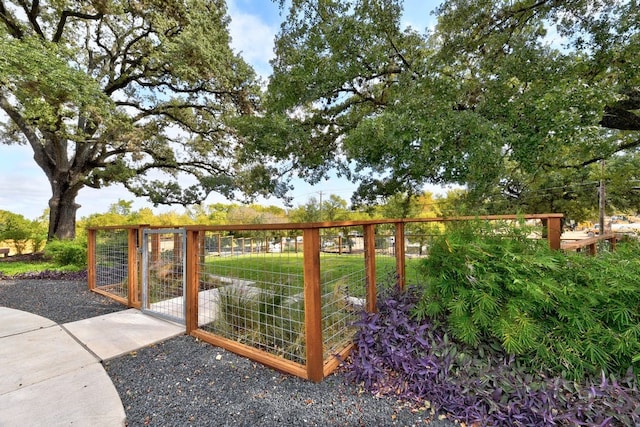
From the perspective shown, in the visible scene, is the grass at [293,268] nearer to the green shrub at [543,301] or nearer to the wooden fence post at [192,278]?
the wooden fence post at [192,278]

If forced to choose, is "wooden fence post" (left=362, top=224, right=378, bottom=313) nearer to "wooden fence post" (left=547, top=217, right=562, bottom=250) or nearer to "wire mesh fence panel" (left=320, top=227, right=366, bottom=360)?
"wire mesh fence panel" (left=320, top=227, right=366, bottom=360)

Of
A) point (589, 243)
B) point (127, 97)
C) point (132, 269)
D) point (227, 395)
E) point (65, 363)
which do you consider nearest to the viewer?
point (227, 395)

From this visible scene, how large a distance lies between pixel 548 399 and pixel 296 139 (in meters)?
6.04

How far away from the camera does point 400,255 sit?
300 centimetres

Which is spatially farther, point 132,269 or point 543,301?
point 132,269

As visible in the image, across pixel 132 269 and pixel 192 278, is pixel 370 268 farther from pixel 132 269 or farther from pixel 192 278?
pixel 132 269

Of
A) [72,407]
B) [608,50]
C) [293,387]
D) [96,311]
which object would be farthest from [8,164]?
[608,50]

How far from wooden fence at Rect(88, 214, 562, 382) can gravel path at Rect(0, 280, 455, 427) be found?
5.2 inches

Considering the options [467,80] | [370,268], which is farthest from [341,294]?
[467,80]

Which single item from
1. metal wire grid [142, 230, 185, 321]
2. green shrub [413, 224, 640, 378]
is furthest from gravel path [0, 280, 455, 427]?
metal wire grid [142, 230, 185, 321]

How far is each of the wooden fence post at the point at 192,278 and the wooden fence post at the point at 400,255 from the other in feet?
6.95

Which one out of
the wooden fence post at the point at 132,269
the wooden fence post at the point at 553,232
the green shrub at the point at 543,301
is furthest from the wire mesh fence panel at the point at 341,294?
the wooden fence post at the point at 132,269

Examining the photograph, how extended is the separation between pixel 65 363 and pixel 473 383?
3028mm

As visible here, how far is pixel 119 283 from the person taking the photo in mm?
4348
